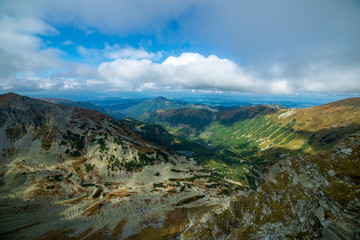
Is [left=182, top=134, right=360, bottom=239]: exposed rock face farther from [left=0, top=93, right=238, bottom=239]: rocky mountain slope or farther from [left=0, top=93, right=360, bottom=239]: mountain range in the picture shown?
[left=0, top=93, right=238, bottom=239]: rocky mountain slope

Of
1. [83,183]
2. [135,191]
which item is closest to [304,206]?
[135,191]

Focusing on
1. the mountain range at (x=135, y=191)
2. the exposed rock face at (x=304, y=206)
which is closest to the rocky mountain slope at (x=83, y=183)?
the mountain range at (x=135, y=191)

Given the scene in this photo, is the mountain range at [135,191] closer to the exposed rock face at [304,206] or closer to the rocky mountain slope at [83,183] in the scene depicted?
the exposed rock face at [304,206]

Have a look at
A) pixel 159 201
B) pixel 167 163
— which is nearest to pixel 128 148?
pixel 167 163

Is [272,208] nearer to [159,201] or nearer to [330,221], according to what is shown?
[330,221]

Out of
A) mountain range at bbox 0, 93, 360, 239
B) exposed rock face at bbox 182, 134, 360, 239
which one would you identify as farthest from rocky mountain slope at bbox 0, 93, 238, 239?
exposed rock face at bbox 182, 134, 360, 239

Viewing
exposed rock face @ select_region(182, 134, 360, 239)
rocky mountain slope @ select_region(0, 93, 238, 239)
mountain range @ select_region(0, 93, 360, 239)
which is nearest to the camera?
exposed rock face @ select_region(182, 134, 360, 239)

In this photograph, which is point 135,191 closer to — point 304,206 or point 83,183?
point 83,183

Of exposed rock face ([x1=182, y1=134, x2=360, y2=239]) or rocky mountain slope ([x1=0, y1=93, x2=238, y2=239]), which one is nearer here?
exposed rock face ([x1=182, y1=134, x2=360, y2=239])
